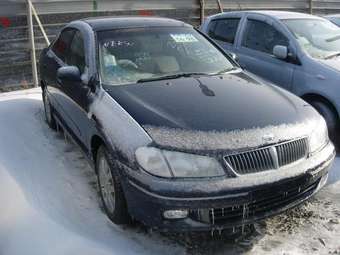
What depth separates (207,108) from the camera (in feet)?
11.9

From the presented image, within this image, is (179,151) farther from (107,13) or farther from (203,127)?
(107,13)

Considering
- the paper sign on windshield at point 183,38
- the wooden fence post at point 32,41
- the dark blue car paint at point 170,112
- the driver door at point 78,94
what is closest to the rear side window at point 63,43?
the driver door at point 78,94

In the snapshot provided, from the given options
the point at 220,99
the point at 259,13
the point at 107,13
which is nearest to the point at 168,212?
the point at 220,99

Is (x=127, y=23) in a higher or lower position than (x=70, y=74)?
higher

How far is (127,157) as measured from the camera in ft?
10.9

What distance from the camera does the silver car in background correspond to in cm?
551

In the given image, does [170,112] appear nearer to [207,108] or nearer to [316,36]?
[207,108]

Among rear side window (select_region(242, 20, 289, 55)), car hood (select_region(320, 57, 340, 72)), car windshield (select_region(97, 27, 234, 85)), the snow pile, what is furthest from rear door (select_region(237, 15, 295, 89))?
the snow pile

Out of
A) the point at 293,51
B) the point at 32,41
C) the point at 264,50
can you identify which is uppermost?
the point at 293,51

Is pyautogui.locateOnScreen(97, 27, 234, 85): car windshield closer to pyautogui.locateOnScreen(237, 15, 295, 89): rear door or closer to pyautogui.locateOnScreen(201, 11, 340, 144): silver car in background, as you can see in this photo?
pyautogui.locateOnScreen(201, 11, 340, 144): silver car in background

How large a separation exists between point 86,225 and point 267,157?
149 cm

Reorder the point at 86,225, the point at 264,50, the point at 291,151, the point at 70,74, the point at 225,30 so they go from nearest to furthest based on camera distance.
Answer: the point at 291,151 < the point at 86,225 < the point at 70,74 < the point at 264,50 < the point at 225,30

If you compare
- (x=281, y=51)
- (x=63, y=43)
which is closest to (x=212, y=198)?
(x=63, y=43)

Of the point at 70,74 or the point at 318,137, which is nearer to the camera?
the point at 318,137
